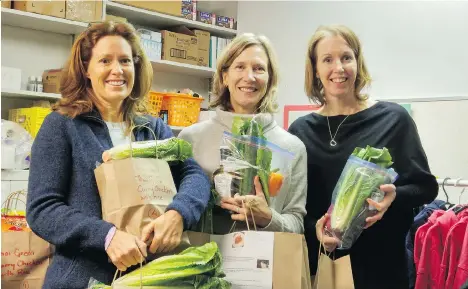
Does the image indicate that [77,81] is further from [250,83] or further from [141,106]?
[250,83]

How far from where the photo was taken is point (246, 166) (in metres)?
1.72

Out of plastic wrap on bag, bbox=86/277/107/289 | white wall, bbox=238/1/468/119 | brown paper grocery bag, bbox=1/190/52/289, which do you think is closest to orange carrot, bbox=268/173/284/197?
plastic wrap on bag, bbox=86/277/107/289

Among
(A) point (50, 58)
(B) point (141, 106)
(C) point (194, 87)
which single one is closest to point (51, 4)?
(A) point (50, 58)

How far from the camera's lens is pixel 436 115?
145 inches

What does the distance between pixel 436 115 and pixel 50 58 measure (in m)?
2.70

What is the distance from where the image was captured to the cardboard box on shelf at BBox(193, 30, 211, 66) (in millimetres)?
4711

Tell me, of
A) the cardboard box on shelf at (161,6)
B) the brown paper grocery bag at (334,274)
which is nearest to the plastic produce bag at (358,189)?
the brown paper grocery bag at (334,274)

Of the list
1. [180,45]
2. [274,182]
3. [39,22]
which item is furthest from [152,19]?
[274,182]

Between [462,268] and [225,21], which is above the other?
[225,21]

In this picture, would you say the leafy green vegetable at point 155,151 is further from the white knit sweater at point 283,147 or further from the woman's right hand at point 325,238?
the woman's right hand at point 325,238

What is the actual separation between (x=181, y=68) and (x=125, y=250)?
132 inches

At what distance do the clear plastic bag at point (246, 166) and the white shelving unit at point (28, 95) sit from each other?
233 centimetres

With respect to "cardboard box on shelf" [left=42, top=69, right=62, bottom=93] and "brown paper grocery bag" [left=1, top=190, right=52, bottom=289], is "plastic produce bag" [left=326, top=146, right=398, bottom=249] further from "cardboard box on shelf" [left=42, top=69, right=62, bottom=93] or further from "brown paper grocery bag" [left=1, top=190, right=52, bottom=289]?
"cardboard box on shelf" [left=42, top=69, right=62, bottom=93]

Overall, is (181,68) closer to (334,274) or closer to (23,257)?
(23,257)
